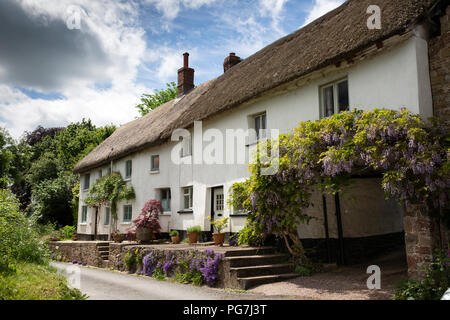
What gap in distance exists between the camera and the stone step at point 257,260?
Result: 31.8 feet

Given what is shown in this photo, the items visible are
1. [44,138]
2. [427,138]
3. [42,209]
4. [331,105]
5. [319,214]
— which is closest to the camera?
[427,138]

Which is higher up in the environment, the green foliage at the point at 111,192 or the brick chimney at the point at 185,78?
the brick chimney at the point at 185,78

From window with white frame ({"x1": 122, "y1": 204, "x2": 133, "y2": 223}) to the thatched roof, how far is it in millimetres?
2773

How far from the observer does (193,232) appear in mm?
14438

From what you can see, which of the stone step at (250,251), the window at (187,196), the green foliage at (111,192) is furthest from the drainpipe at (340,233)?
the green foliage at (111,192)

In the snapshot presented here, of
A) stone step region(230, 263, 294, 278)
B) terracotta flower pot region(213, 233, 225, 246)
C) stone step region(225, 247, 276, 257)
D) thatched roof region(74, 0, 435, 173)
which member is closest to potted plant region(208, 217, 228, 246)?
terracotta flower pot region(213, 233, 225, 246)

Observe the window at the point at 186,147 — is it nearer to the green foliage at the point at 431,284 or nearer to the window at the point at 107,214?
the window at the point at 107,214

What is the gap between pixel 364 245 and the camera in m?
11.8

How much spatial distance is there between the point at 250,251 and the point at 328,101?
15.1 feet

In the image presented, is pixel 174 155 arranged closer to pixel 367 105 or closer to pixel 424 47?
pixel 367 105

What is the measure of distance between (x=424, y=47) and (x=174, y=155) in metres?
10.9

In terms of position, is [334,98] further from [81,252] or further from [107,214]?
[107,214]

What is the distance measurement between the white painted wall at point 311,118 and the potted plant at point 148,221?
36 cm
